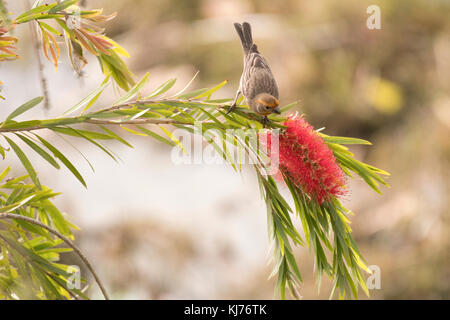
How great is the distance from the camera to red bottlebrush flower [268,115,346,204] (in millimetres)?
693

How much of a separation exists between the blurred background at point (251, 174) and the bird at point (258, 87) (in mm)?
1717

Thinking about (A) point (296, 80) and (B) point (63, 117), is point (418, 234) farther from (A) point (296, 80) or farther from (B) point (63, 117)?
(B) point (63, 117)

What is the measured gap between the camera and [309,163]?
69cm

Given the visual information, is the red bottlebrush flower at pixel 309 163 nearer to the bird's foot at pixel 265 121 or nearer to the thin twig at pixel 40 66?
the bird's foot at pixel 265 121

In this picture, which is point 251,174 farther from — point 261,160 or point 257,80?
point 261,160

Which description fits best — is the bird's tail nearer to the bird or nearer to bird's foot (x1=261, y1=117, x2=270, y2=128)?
the bird

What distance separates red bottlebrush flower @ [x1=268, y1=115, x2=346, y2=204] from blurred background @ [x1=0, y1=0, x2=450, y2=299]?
1830mm

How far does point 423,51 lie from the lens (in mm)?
3502

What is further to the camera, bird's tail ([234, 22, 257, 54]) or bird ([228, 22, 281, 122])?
bird's tail ([234, 22, 257, 54])

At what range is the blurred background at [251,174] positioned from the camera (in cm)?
271

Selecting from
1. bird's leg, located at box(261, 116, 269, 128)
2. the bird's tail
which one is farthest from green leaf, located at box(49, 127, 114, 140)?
the bird's tail
